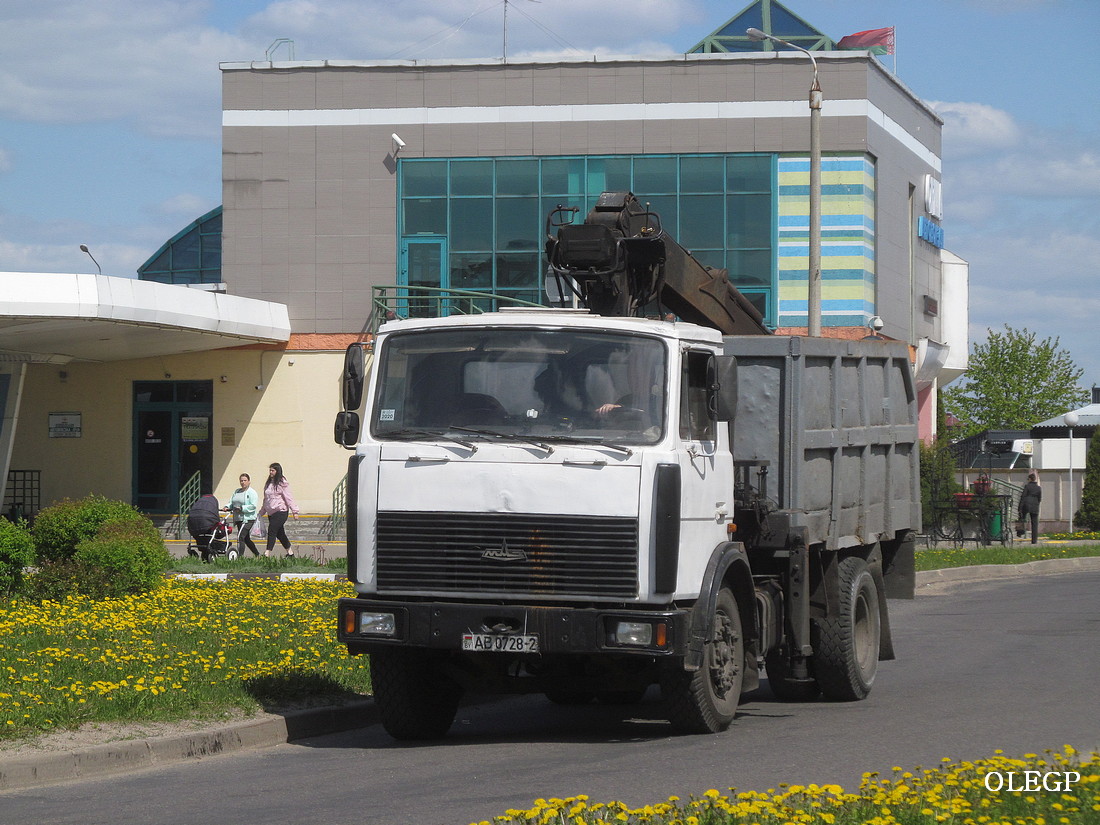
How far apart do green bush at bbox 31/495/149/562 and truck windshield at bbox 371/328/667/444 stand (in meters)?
9.05

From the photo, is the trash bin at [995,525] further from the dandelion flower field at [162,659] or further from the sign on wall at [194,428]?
the dandelion flower field at [162,659]

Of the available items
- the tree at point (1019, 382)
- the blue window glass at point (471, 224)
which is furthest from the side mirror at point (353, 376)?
the tree at point (1019, 382)

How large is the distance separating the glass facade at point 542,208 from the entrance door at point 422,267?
0.08ft

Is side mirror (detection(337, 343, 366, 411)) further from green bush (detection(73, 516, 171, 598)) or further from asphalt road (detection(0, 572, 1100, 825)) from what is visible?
green bush (detection(73, 516, 171, 598))

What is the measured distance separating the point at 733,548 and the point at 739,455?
4.58 ft

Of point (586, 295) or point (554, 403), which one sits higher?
point (586, 295)

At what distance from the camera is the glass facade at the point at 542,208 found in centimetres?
3759

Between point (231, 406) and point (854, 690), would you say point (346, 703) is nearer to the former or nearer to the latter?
point (854, 690)

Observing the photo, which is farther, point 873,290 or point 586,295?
point 873,290

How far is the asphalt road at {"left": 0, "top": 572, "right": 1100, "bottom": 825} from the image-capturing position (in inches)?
292

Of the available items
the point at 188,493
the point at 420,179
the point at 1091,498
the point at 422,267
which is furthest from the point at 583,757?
the point at 1091,498

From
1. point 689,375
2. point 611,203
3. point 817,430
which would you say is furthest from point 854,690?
point 611,203

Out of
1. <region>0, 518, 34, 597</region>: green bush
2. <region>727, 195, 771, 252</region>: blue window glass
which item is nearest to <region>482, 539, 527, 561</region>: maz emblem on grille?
<region>0, 518, 34, 597</region>: green bush

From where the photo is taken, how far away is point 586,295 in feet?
34.8
